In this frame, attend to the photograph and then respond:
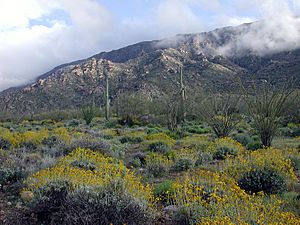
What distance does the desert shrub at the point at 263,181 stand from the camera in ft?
24.5

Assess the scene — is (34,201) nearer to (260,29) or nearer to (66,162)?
(66,162)

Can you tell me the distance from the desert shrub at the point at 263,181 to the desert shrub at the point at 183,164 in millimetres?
2418

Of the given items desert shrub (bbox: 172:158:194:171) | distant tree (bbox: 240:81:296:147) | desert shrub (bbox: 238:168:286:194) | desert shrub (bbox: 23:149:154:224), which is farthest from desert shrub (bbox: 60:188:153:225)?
distant tree (bbox: 240:81:296:147)

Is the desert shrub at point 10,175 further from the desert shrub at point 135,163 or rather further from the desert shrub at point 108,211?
the desert shrub at point 135,163

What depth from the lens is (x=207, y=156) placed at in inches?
448

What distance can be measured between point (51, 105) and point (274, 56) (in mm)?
57971

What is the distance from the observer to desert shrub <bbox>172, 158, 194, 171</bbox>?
32.8 feet

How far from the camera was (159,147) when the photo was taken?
13508mm

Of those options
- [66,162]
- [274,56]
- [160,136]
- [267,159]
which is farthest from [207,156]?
[274,56]

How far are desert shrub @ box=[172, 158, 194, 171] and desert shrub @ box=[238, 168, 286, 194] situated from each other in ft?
7.93

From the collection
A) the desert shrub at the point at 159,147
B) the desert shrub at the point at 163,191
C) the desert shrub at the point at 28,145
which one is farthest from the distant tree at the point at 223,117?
the desert shrub at the point at 163,191

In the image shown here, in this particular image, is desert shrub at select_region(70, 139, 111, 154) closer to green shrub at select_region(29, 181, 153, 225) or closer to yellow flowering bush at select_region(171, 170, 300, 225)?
green shrub at select_region(29, 181, 153, 225)

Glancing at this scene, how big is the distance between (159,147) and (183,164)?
11.3 feet

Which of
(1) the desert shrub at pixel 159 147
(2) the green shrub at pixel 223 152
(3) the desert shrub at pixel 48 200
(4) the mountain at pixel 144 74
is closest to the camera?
(3) the desert shrub at pixel 48 200
